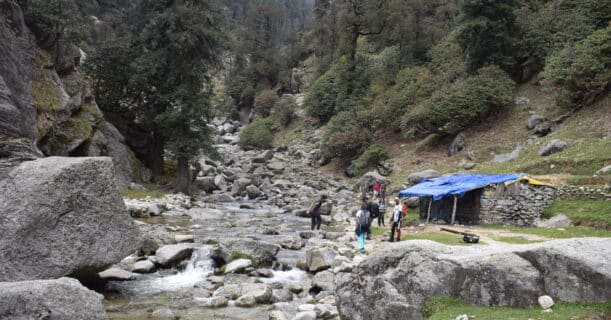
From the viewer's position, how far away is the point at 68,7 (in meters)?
29.6

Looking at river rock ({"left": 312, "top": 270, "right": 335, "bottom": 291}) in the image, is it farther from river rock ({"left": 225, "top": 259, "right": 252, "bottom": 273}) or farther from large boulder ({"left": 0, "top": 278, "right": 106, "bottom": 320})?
large boulder ({"left": 0, "top": 278, "right": 106, "bottom": 320})

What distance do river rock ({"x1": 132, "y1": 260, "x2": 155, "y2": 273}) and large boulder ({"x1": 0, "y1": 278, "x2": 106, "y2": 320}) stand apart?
26.1ft

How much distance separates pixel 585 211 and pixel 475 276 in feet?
54.4

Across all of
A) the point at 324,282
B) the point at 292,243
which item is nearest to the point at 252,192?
the point at 292,243

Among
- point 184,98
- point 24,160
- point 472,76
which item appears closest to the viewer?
point 24,160

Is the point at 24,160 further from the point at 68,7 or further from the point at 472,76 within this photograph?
the point at 472,76

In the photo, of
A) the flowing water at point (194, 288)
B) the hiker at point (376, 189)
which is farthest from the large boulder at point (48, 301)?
the hiker at point (376, 189)

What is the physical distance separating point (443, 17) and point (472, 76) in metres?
23.9

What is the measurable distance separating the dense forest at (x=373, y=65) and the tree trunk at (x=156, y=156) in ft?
0.35

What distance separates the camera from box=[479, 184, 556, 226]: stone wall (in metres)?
23.9

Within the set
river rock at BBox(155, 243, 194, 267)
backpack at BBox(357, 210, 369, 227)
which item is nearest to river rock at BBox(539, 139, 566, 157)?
backpack at BBox(357, 210, 369, 227)

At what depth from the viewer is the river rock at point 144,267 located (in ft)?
50.9


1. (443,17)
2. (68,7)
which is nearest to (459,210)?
(68,7)

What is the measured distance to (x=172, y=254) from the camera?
16469 mm
